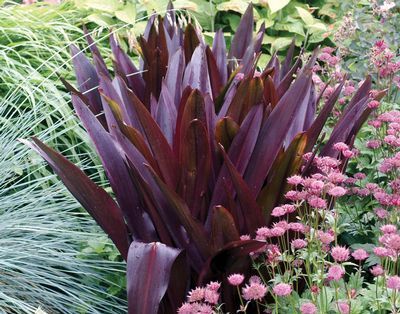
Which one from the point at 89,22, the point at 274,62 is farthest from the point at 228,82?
the point at 89,22

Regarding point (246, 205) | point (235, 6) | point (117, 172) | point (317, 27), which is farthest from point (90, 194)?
point (317, 27)

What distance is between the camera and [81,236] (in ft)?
8.71

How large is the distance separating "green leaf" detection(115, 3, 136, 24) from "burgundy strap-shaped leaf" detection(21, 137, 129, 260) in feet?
6.78

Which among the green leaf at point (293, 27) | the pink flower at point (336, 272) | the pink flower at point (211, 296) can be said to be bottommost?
the green leaf at point (293, 27)

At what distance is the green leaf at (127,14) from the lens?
415 cm

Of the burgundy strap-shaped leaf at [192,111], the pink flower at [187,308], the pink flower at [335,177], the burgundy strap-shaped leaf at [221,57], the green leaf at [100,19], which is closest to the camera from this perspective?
the pink flower at [187,308]

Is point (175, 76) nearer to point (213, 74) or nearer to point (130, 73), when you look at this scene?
point (213, 74)

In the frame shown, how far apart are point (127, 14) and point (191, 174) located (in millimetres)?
2327

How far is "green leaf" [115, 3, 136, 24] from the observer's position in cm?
415

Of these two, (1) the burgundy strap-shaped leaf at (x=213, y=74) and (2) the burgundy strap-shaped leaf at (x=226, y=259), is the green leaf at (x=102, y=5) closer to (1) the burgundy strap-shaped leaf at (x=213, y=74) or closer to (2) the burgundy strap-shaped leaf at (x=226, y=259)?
(1) the burgundy strap-shaped leaf at (x=213, y=74)

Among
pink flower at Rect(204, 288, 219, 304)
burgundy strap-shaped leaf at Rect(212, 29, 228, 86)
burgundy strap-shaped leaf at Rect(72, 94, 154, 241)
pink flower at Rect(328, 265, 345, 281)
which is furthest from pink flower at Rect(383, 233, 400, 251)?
burgundy strap-shaped leaf at Rect(212, 29, 228, 86)

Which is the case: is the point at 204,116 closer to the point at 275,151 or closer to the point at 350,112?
the point at 275,151

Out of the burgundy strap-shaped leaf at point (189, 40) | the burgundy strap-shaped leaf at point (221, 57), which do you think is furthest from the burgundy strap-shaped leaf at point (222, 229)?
the burgundy strap-shaped leaf at point (189, 40)

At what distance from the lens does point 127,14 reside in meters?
4.23
